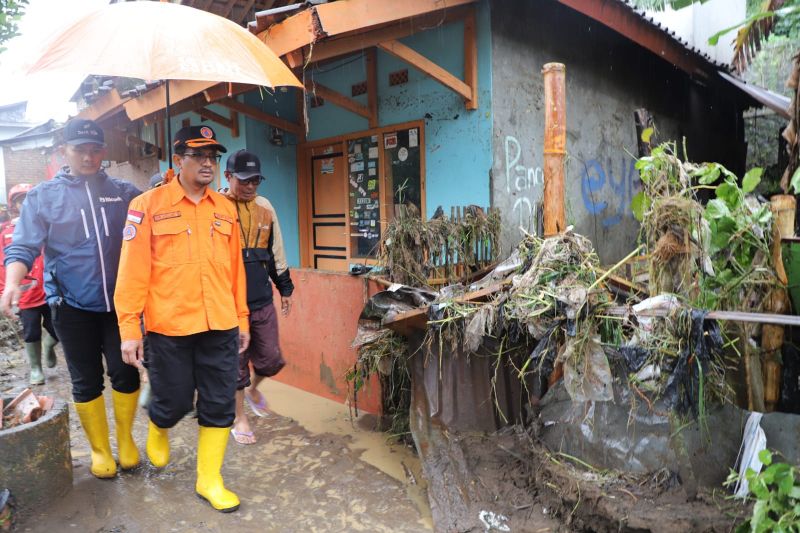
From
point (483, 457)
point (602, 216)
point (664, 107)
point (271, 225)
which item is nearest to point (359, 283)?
point (271, 225)

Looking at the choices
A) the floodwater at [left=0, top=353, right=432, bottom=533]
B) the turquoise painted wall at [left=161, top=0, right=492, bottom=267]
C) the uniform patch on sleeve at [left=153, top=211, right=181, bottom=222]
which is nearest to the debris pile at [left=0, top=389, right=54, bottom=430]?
the floodwater at [left=0, top=353, right=432, bottom=533]

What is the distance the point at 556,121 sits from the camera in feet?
10.7

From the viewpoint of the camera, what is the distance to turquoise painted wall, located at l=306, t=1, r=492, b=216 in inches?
226

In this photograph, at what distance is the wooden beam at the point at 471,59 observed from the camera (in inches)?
225

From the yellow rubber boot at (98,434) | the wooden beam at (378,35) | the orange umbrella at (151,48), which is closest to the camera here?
the orange umbrella at (151,48)

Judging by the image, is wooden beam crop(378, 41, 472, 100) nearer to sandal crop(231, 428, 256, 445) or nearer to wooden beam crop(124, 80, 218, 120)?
wooden beam crop(124, 80, 218, 120)

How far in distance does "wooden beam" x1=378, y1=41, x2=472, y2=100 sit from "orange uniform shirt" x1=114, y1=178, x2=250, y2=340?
284cm

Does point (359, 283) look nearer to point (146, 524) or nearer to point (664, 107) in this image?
point (146, 524)

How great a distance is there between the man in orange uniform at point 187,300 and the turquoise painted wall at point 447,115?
10.7 ft

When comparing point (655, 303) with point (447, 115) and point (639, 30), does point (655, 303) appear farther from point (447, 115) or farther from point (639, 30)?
point (639, 30)

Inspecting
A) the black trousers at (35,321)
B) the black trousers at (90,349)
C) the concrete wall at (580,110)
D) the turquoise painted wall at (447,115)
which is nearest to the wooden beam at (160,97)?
the turquoise painted wall at (447,115)

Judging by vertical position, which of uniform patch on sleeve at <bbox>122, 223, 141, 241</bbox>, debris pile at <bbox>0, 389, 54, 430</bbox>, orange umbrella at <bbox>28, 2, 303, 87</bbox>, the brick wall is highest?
the brick wall

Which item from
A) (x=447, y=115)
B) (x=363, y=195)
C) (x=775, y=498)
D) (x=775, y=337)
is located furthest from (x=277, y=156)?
(x=775, y=498)

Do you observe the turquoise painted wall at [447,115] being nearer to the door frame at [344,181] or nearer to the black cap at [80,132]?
the door frame at [344,181]
